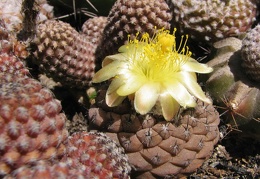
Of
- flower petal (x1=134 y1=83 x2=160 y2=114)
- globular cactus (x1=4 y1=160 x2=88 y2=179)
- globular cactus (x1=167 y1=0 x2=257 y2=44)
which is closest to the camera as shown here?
globular cactus (x1=4 y1=160 x2=88 y2=179)

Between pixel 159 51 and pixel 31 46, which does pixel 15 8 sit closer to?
pixel 31 46

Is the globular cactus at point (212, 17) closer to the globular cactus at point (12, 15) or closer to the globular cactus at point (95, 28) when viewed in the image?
the globular cactus at point (95, 28)

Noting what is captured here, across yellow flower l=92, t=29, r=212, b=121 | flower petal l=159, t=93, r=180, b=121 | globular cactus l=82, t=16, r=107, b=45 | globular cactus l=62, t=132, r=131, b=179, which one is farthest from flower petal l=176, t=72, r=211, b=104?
globular cactus l=82, t=16, r=107, b=45

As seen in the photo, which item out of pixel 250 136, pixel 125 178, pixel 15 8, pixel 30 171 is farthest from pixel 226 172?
pixel 15 8

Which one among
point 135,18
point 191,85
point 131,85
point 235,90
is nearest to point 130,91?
point 131,85

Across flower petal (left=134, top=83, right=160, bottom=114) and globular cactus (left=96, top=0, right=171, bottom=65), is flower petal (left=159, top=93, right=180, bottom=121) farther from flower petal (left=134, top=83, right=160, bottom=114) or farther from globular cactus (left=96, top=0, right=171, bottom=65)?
globular cactus (left=96, top=0, right=171, bottom=65)

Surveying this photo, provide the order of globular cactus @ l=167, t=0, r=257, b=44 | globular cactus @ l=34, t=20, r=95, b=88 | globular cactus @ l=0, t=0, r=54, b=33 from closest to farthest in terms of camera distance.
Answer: globular cactus @ l=34, t=20, r=95, b=88
globular cactus @ l=167, t=0, r=257, b=44
globular cactus @ l=0, t=0, r=54, b=33

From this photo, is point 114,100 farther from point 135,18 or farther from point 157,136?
point 135,18

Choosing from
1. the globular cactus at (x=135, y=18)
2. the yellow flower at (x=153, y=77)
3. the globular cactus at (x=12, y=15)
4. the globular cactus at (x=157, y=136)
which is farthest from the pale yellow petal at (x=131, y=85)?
the globular cactus at (x=12, y=15)
